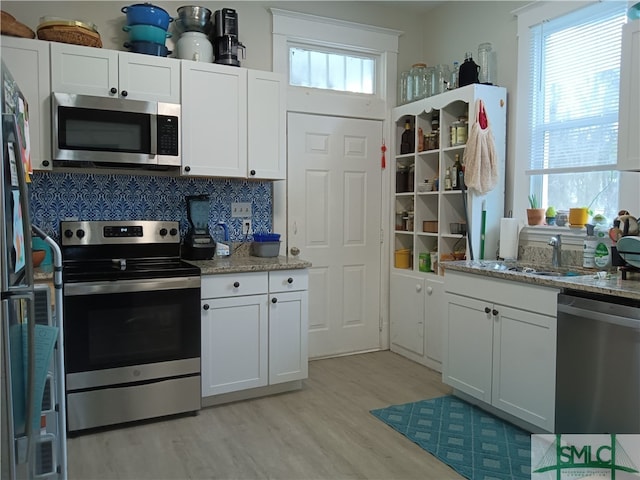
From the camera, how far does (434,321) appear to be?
13.0ft

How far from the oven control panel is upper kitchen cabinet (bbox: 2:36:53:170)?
1.46ft

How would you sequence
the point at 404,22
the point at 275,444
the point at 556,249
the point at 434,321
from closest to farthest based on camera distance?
the point at 275,444 < the point at 556,249 < the point at 434,321 < the point at 404,22

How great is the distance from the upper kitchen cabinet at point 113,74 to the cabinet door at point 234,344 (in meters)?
1.35

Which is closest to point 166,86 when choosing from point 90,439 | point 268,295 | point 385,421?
point 268,295

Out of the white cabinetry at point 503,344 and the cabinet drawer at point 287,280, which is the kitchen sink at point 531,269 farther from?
the cabinet drawer at point 287,280

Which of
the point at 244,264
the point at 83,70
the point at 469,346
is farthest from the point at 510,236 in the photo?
the point at 83,70

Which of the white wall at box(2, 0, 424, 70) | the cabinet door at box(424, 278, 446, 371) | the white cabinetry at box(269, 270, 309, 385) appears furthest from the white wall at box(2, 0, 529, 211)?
the white cabinetry at box(269, 270, 309, 385)

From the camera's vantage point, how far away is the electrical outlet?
3.84m

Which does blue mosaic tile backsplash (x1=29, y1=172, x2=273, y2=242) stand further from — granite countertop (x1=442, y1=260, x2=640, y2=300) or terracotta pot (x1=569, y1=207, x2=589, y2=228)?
terracotta pot (x1=569, y1=207, x2=589, y2=228)

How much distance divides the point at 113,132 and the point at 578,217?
2.85 metres

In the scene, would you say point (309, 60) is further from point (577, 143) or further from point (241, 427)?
point (241, 427)

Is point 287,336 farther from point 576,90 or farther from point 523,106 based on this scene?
point 576,90

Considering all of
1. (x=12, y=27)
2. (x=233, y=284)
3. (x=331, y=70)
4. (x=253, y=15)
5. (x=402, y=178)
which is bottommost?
(x=233, y=284)

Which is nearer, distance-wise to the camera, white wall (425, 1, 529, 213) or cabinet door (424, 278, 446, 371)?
white wall (425, 1, 529, 213)
